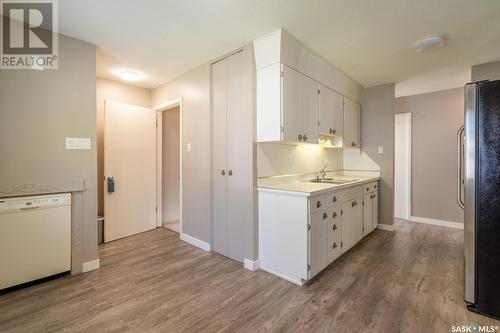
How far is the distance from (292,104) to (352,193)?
1.47 m

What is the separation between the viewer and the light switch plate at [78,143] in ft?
7.96

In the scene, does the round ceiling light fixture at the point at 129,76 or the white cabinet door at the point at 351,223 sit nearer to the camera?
the white cabinet door at the point at 351,223

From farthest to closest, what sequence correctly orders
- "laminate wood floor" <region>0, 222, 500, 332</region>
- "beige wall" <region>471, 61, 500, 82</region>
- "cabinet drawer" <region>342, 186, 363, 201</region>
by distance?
1. "beige wall" <region>471, 61, 500, 82</region>
2. "cabinet drawer" <region>342, 186, 363, 201</region>
3. "laminate wood floor" <region>0, 222, 500, 332</region>

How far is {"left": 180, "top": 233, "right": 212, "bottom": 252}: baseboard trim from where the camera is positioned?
10.1ft

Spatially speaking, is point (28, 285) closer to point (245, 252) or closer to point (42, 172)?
point (42, 172)

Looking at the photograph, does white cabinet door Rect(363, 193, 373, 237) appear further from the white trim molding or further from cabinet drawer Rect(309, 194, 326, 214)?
the white trim molding

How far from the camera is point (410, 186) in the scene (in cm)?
450

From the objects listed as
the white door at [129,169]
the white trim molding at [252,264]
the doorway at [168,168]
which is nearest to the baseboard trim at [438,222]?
the white trim molding at [252,264]

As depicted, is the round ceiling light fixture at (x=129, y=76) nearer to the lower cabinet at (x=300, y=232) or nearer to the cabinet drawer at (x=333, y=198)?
the lower cabinet at (x=300, y=232)

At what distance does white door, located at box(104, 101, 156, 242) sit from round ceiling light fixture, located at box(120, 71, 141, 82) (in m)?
0.42

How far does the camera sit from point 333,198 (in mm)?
2541

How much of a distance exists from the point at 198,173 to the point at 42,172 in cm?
167

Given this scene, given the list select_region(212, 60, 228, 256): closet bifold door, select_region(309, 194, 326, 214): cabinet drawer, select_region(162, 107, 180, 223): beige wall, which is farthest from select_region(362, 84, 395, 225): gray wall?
select_region(162, 107, 180, 223): beige wall

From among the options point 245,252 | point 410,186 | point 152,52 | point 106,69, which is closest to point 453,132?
point 410,186
